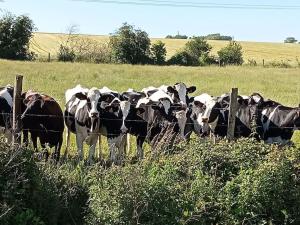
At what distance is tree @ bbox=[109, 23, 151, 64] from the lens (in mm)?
58219

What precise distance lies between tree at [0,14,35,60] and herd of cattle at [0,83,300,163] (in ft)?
151

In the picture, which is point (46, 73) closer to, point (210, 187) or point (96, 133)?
point (96, 133)

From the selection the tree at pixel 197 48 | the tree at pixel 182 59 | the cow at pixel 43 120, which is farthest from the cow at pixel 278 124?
the tree at pixel 197 48

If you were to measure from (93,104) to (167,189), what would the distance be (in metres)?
4.73

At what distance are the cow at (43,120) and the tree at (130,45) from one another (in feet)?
152

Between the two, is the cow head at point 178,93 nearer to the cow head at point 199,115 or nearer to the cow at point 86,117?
the cow head at point 199,115

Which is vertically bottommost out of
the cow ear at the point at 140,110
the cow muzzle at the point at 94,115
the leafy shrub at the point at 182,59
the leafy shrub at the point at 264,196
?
the leafy shrub at the point at 264,196

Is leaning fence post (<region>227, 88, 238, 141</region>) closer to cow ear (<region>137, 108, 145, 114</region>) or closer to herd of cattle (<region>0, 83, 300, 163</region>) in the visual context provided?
herd of cattle (<region>0, 83, 300, 163</region>)

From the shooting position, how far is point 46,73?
31.7 meters

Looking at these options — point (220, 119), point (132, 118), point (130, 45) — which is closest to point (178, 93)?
point (220, 119)

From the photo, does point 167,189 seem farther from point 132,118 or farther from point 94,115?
point 132,118

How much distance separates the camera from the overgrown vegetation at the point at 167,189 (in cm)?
671

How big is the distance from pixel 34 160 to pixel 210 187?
249 centimetres

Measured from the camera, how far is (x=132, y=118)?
453 inches
